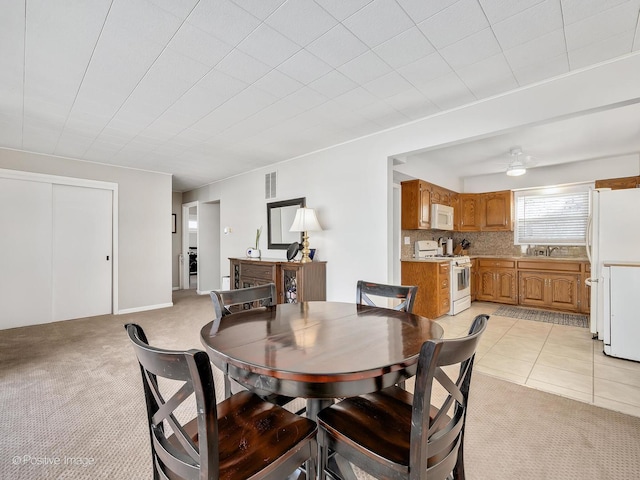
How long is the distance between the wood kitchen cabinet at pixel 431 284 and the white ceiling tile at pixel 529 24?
118 inches

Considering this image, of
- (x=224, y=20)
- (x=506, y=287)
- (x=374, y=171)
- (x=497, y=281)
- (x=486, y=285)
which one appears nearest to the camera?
(x=224, y=20)

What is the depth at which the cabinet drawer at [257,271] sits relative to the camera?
4.25 m

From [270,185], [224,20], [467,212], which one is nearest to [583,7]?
[224,20]

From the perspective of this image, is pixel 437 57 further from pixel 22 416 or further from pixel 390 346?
pixel 22 416

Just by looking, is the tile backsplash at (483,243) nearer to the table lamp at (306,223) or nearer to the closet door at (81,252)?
the table lamp at (306,223)


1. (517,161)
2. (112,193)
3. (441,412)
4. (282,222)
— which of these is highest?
(517,161)

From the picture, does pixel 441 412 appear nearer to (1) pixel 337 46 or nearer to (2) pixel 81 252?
(1) pixel 337 46

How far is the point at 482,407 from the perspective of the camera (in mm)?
2189

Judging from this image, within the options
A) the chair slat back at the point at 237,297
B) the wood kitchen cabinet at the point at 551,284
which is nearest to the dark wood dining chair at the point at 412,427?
the chair slat back at the point at 237,297

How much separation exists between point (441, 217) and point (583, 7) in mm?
3780

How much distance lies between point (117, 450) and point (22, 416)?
0.93 metres

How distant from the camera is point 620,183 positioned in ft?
15.2

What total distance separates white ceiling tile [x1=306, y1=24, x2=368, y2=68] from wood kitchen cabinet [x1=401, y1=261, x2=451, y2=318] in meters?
3.17

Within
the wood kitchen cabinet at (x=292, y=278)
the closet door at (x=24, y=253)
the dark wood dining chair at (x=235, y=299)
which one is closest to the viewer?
the dark wood dining chair at (x=235, y=299)
